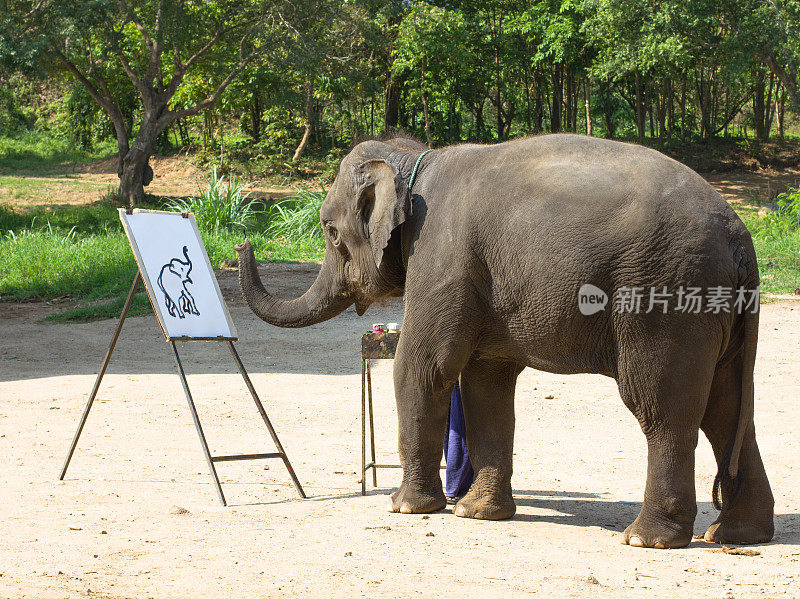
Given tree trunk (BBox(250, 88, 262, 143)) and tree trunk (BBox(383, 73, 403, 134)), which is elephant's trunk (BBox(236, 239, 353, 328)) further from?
tree trunk (BBox(250, 88, 262, 143))

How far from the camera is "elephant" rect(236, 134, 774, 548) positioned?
4055 mm

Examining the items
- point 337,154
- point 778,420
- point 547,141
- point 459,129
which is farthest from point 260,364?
point 459,129

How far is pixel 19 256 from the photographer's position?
1452cm

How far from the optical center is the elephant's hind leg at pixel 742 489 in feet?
14.6

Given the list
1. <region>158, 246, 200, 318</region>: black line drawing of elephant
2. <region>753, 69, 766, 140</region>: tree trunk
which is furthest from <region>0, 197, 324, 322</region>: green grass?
<region>753, 69, 766, 140</region>: tree trunk

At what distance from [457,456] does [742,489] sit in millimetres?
1633

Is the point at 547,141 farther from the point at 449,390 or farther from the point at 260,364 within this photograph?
the point at 260,364

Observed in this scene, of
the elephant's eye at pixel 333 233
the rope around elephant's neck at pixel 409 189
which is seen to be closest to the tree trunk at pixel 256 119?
the elephant's eye at pixel 333 233

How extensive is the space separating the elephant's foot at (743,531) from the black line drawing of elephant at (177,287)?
3197 mm

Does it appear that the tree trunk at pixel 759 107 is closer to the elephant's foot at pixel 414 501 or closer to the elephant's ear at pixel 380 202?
the elephant's ear at pixel 380 202

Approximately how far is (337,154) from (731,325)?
2626 centimetres

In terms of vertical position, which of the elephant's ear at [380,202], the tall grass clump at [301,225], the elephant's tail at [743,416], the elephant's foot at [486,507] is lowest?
the tall grass clump at [301,225]

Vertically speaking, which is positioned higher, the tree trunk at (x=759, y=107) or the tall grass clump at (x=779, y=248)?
the tree trunk at (x=759, y=107)

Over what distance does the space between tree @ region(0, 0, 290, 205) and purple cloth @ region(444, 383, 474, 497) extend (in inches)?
598
